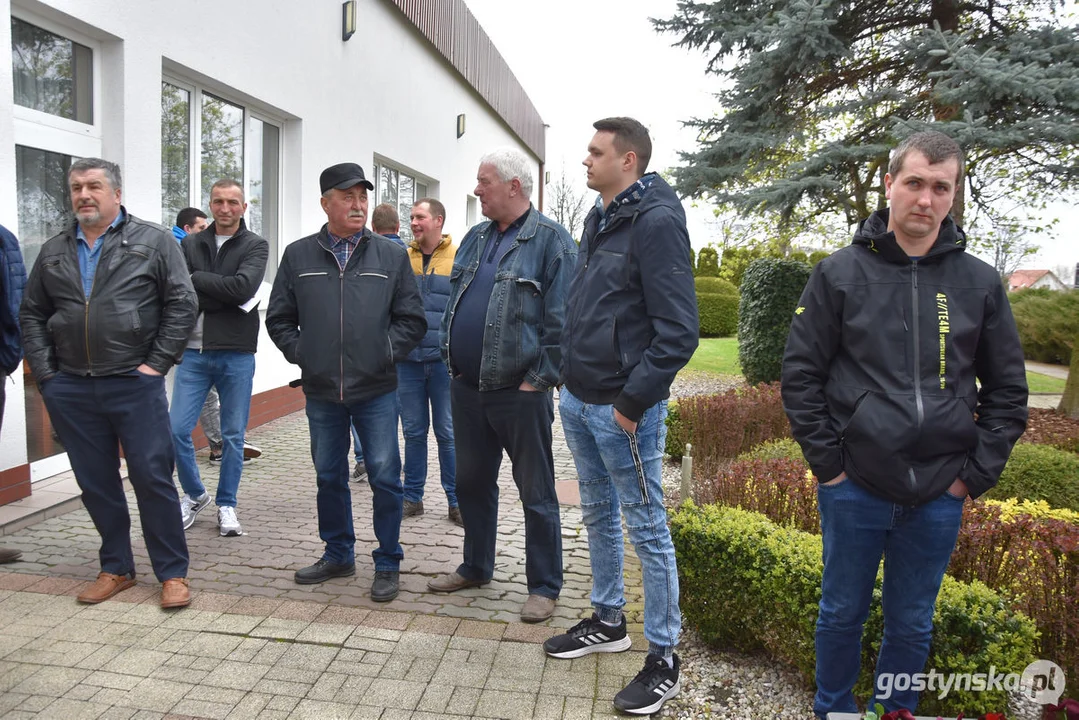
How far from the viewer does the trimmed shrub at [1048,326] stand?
1866 cm

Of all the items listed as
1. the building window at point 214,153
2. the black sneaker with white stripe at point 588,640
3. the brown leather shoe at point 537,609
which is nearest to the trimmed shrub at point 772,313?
the building window at point 214,153

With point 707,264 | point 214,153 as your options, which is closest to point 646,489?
point 214,153

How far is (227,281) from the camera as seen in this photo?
5.12 metres

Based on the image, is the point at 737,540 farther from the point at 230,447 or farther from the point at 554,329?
the point at 230,447

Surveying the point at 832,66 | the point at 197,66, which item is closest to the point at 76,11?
the point at 197,66

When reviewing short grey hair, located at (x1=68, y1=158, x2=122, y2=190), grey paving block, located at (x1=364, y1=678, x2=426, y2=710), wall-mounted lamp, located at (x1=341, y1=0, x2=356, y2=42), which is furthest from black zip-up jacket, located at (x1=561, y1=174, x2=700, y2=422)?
wall-mounted lamp, located at (x1=341, y1=0, x2=356, y2=42)

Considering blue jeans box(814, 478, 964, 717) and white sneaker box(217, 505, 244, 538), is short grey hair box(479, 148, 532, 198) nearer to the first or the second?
blue jeans box(814, 478, 964, 717)

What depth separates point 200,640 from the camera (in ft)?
11.9

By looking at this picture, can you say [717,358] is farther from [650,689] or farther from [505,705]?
[505,705]

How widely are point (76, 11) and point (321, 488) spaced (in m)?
3.98

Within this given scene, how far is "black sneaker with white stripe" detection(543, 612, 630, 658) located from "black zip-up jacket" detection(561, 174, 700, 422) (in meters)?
1.12

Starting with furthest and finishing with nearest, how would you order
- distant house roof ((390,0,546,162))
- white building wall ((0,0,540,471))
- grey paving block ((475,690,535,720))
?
distant house roof ((390,0,546,162))
white building wall ((0,0,540,471))
grey paving block ((475,690,535,720))

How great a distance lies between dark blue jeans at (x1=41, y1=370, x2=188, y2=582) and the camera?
3.94 m

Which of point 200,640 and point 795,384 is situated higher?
point 795,384
